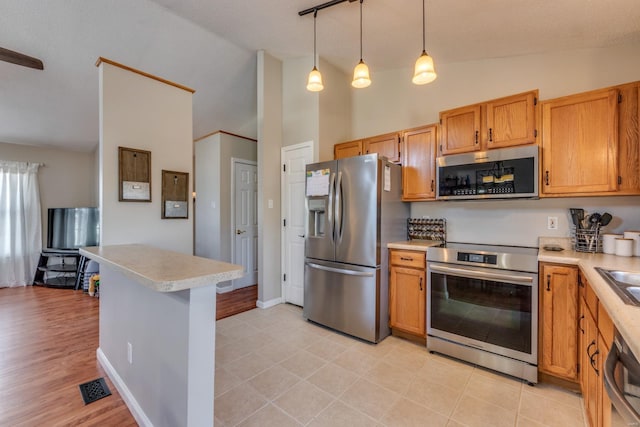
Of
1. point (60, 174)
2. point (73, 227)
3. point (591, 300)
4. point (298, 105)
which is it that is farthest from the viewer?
point (60, 174)

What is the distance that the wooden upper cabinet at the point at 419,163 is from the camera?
2.71 meters

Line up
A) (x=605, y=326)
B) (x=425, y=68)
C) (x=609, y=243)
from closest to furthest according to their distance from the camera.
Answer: (x=605, y=326) → (x=425, y=68) → (x=609, y=243)

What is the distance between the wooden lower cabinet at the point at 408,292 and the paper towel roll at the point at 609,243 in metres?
1.25

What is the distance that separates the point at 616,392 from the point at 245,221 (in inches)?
168

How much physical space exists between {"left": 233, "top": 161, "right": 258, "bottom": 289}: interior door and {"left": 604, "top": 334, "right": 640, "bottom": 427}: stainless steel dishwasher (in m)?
4.13

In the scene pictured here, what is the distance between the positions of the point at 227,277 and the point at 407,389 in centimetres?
156

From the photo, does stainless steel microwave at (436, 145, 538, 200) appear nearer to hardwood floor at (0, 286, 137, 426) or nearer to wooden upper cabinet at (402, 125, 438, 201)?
wooden upper cabinet at (402, 125, 438, 201)

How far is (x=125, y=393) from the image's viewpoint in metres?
1.79

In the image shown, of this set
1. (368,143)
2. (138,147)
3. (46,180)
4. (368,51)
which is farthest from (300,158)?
(46,180)

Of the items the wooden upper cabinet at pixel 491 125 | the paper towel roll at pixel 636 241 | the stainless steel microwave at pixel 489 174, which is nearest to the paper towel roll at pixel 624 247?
the paper towel roll at pixel 636 241

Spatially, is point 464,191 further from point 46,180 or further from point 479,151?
point 46,180

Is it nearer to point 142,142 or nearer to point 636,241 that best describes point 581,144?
point 636,241

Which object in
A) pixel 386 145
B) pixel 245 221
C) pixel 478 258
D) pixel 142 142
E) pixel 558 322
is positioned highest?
pixel 386 145

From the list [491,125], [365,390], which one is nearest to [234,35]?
[491,125]
